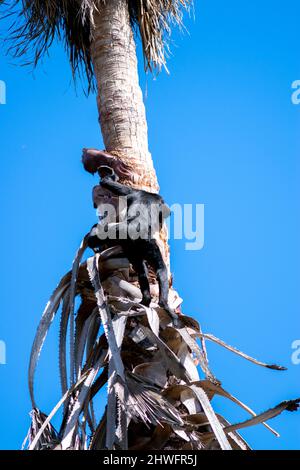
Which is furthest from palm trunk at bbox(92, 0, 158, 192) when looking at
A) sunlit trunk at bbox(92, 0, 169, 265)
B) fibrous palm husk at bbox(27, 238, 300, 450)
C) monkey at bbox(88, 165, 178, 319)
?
fibrous palm husk at bbox(27, 238, 300, 450)

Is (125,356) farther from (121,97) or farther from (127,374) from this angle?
(121,97)

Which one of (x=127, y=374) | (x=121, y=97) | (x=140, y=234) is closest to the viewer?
(x=127, y=374)

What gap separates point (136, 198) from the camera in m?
5.26

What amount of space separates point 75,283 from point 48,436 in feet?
2.91

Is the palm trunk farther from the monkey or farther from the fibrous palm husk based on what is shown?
the fibrous palm husk

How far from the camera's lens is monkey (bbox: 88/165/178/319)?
510 cm

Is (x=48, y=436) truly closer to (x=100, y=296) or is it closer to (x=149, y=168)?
(x=100, y=296)

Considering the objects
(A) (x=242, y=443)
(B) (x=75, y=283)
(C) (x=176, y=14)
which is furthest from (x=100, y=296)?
(C) (x=176, y=14)

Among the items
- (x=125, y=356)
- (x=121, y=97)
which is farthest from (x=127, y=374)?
(x=121, y=97)

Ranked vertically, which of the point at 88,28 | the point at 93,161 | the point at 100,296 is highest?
the point at 88,28

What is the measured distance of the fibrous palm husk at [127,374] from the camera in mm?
4340

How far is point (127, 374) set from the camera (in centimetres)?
459

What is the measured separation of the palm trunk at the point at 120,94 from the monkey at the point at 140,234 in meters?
0.32

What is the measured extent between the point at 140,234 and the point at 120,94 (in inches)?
52.6
